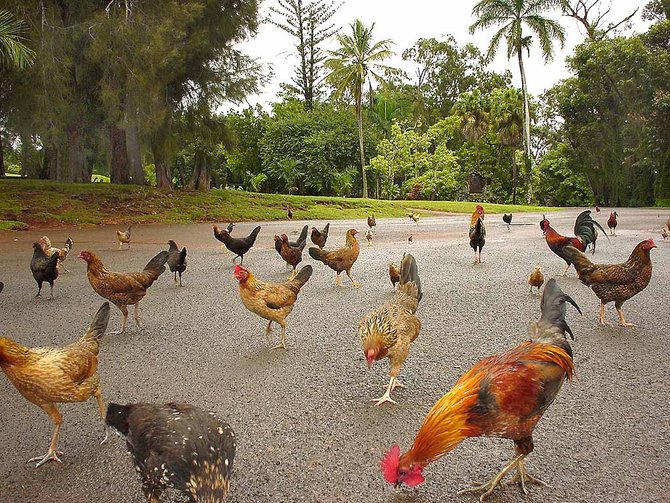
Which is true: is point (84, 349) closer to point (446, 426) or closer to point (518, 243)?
point (446, 426)

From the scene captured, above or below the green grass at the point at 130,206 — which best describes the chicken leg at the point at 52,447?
below

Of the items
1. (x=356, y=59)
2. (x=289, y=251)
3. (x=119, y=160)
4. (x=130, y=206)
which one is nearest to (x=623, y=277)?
(x=289, y=251)

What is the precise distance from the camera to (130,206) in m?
18.6

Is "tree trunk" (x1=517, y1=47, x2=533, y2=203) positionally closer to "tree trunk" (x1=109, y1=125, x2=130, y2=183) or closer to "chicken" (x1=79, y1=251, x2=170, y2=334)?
"tree trunk" (x1=109, y1=125, x2=130, y2=183)

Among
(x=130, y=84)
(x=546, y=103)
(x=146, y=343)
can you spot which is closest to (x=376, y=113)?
(x=546, y=103)

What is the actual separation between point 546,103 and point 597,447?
48202mm

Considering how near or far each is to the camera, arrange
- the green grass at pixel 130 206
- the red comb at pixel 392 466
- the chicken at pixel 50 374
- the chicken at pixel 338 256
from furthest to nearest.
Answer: the green grass at pixel 130 206
the chicken at pixel 338 256
the chicken at pixel 50 374
the red comb at pixel 392 466

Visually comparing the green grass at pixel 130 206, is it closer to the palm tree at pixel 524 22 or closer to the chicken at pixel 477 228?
the chicken at pixel 477 228

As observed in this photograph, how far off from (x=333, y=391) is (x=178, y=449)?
1715 millimetres

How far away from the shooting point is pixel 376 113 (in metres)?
43.7

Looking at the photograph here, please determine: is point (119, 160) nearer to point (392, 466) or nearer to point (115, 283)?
point (115, 283)

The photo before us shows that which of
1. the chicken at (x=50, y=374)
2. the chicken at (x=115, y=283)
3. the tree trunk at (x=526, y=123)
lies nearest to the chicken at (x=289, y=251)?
the chicken at (x=115, y=283)

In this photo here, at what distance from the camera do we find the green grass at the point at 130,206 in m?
16.3

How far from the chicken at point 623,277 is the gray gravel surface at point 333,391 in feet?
1.25
